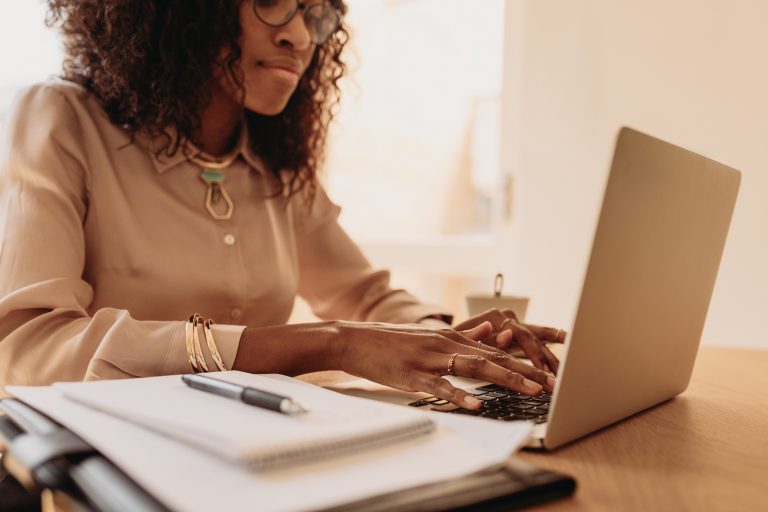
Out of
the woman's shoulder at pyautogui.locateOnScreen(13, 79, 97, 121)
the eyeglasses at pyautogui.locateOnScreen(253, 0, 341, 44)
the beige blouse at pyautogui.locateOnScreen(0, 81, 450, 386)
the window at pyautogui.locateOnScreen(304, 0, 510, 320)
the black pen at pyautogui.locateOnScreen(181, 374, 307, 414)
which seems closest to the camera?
the black pen at pyautogui.locateOnScreen(181, 374, 307, 414)

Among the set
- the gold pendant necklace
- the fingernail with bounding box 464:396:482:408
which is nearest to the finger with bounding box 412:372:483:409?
the fingernail with bounding box 464:396:482:408

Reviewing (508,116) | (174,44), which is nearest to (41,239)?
(174,44)

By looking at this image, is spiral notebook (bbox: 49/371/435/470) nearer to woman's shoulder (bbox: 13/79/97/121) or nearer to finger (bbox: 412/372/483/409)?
finger (bbox: 412/372/483/409)

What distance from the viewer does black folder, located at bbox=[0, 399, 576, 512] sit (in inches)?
14.6

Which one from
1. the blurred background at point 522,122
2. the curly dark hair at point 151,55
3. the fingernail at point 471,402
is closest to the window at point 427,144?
the blurred background at point 522,122

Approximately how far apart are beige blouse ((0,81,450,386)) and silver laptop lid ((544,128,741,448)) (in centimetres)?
39

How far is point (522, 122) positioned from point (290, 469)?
7.17ft

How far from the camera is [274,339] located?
800 mm

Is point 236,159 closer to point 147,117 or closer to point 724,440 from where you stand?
point 147,117

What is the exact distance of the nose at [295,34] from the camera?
126 centimetres

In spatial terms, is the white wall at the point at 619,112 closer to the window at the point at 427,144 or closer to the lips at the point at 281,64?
the window at the point at 427,144

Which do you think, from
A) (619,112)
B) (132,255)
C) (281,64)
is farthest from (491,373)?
(619,112)

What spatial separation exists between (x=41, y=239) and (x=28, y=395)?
478 mm

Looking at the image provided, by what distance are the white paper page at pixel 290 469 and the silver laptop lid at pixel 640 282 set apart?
0.32 ft
